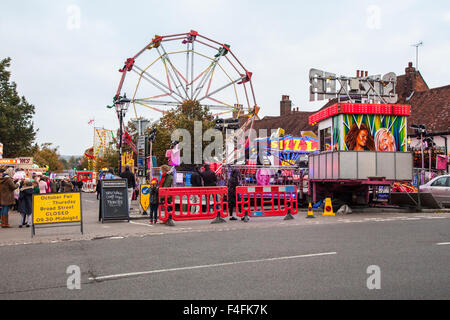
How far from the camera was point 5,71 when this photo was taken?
134 ft

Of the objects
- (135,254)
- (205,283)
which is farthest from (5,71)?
(205,283)

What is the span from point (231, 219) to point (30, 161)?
64.5 feet

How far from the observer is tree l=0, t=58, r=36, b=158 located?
39.3 metres

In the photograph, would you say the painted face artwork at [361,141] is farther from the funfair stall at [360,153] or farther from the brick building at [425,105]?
the brick building at [425,105]

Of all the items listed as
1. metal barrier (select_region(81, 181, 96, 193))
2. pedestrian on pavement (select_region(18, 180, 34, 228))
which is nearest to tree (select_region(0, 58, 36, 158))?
metal barrier (select_region(81, 181, 96, 193))

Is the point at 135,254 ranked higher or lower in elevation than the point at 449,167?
lower

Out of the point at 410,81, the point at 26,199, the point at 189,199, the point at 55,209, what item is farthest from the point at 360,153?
the point at 410,81

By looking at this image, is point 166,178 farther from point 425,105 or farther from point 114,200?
point 425,105

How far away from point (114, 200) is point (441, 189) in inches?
494

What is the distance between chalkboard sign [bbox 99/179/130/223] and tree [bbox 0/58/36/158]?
91.4ft

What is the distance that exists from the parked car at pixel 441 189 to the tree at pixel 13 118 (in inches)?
1283

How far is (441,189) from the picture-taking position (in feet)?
61.4
